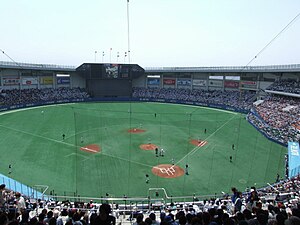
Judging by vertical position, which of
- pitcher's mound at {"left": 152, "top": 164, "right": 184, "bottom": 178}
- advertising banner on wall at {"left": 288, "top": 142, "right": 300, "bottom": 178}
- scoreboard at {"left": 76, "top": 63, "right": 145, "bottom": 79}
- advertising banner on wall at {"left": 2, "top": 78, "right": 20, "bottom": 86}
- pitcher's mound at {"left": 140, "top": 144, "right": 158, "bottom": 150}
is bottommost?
pitcher's mound at {"left": 152, "top": 164, "right": 184, "bottom": 178}

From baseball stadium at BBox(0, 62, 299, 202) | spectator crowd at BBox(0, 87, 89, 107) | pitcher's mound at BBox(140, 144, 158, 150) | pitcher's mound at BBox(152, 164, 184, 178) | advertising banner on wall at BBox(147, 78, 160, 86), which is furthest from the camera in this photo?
advertising banner on wall at BBox(147, 78, 160, 86)

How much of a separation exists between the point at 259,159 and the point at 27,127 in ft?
99.7

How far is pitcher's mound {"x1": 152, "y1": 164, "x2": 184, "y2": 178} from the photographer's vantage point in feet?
70.8

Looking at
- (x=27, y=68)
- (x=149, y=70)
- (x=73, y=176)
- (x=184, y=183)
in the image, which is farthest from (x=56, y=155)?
(x=149, y=70)

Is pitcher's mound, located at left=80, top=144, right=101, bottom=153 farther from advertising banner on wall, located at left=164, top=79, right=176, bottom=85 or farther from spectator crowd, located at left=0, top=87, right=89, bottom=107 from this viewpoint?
advertising banner on wall, located at left=164, top=79, right=176, bottom=85

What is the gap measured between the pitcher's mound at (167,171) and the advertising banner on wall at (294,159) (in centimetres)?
886

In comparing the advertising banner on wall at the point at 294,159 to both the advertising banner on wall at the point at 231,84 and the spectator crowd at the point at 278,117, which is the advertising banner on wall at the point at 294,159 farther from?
the advertising banner on wall at the point at 231,84

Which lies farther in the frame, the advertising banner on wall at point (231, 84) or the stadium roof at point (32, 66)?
the advertising banner on wall at point (231, 84)

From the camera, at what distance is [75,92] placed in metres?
61.8

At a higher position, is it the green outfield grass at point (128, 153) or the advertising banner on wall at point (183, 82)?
the advertising banner on wall at point (183, 82)

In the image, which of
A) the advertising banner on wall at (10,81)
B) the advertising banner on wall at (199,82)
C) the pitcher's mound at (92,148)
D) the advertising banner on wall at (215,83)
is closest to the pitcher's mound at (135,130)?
the pitcher's mound at (92,148)

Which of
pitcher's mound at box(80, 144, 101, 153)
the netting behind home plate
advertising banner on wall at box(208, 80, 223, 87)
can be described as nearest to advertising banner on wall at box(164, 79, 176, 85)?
advertising banner on wall at box(208, 80, 223, 87)

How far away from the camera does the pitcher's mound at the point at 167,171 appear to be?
2159 centimetres

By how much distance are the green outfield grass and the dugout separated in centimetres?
1860
